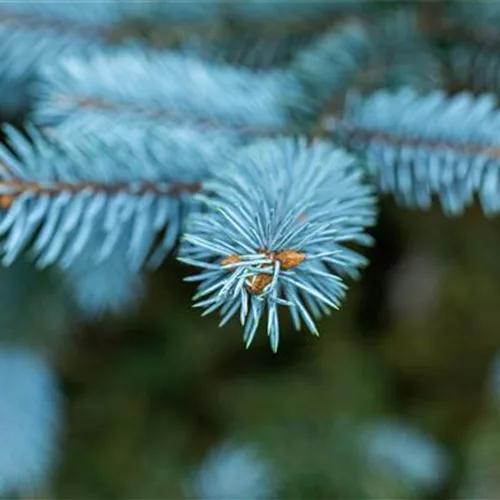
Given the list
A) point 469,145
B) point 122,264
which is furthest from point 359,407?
point 469,145

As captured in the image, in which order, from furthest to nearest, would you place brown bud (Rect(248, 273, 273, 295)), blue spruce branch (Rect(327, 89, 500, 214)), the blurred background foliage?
the blurred background foliage → blue spruce branch (Rect(327, 89, 500, 214)) → brown bud (Rect(248, 273, 273, 295))

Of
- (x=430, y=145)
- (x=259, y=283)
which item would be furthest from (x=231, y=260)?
(x=430, y=145)

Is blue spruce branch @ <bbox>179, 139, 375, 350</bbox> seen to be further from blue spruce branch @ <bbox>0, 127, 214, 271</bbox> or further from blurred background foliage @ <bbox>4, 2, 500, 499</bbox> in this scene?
blurred background foliage @ <bbox>4, 2, 500, 499</bbox>

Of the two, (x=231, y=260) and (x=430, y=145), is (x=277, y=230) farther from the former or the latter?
(x=430, y=145)

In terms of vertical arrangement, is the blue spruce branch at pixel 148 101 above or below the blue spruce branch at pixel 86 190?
above

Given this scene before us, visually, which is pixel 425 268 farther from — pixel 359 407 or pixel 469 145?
pixel 469 145

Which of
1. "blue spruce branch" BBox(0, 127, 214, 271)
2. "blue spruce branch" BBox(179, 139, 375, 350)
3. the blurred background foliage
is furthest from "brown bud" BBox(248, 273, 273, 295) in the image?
the blurred background foliage

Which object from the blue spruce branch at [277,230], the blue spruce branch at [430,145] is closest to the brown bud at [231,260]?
the blue spruce branch at [277,230]

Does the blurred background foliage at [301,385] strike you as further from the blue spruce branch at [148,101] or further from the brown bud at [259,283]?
the brown bud at [259,283]

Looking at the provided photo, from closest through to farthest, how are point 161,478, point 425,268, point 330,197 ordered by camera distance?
point 330,197 → point 161,478 → point 425,268
